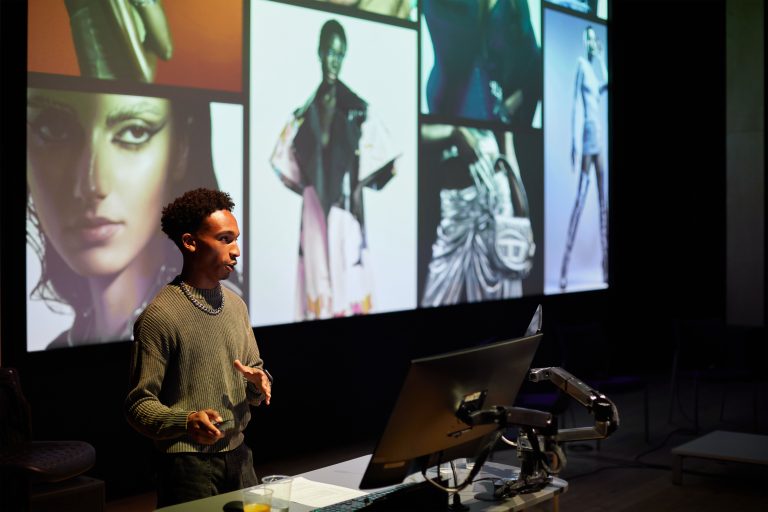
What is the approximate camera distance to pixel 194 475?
7.73 feet

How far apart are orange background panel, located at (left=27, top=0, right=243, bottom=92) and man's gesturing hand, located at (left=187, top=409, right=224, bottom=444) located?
8.54ft

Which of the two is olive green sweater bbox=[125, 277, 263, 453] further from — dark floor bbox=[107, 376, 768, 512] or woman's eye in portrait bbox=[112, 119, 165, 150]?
woman's eye in portrait bbox=[112, 119, 165, 150]

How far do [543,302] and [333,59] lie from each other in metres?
2.92

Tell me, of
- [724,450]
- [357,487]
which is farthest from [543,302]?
[357,487]

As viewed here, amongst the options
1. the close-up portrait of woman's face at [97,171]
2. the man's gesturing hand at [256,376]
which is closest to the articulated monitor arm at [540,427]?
the man's gesturing hand at [256,376]

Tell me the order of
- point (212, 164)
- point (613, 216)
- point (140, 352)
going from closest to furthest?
point (140, 352), point (212, 164), point (613, 216)

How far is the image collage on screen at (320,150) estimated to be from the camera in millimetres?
4336

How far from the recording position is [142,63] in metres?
4.58

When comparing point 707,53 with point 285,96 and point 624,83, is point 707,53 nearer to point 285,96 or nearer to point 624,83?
point 624,83

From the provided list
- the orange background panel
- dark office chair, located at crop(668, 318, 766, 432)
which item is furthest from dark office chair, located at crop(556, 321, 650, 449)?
the orange background panel

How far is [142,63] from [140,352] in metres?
2.65

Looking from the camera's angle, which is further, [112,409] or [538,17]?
[538,17]

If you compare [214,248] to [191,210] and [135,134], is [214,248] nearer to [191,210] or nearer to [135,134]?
[191,210]

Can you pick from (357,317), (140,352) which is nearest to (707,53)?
(357,317)
